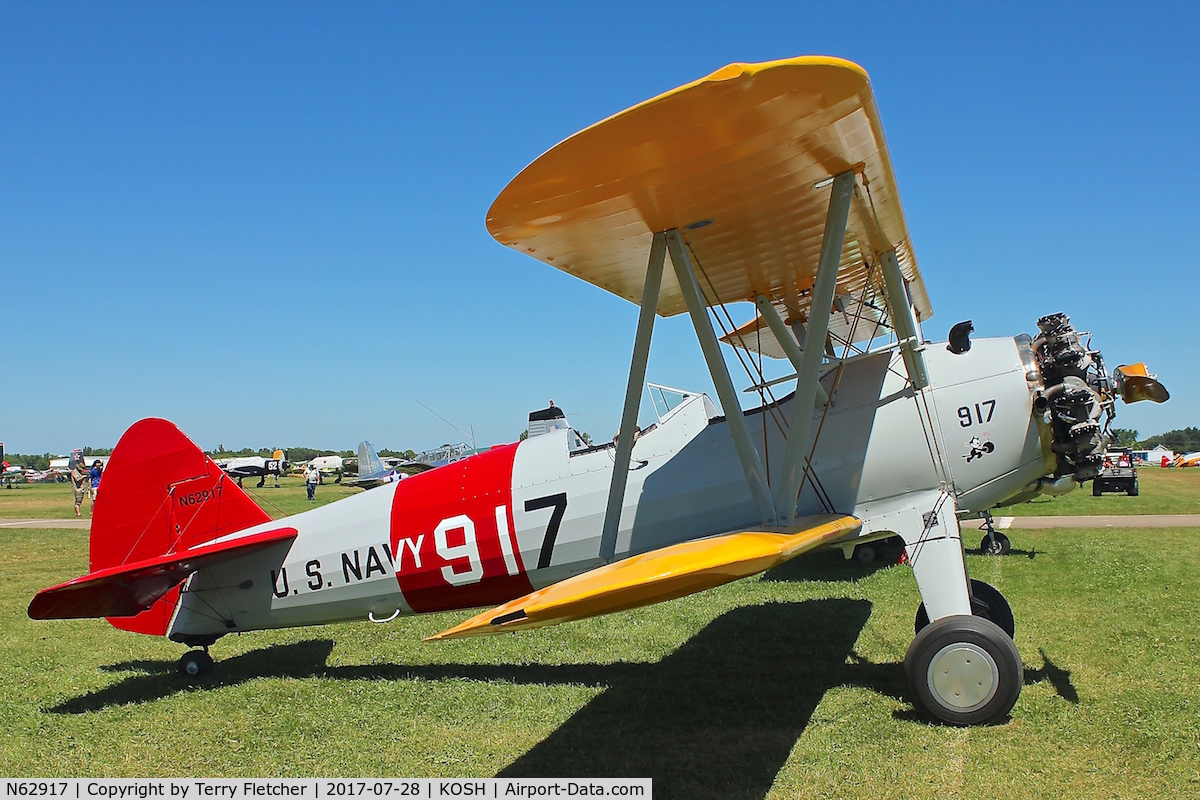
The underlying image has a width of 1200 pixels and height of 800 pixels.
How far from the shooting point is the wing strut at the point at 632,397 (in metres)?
4.82

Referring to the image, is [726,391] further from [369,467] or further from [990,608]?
[369,467]

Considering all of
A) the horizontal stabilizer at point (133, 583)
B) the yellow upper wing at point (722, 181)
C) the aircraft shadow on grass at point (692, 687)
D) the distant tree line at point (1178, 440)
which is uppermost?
the yellow upper wing at point (722, 181)

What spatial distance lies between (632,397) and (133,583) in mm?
4377

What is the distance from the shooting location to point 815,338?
14.7ft

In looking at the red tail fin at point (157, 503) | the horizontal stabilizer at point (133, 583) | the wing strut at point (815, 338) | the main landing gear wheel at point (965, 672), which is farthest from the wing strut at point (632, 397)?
the red tail fin at point (157, 503)

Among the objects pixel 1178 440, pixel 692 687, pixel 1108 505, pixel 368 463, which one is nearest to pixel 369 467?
pixel 368 463

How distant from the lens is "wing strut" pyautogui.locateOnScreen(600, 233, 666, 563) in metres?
4.82

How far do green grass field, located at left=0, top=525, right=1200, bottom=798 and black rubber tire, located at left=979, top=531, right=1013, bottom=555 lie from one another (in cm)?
231

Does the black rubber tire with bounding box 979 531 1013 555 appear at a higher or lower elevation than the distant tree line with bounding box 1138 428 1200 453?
higher

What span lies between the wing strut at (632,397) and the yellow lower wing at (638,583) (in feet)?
3.86

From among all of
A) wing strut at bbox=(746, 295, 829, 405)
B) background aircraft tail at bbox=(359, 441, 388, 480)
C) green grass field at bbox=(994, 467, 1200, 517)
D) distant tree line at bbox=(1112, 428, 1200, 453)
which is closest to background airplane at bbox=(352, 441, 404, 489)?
background aircraft tail at bbox=(359, 441, 388, 480)

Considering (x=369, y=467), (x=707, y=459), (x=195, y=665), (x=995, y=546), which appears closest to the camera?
(x=707, y=459)

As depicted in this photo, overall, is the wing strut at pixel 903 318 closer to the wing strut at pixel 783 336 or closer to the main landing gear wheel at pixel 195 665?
the wing strut at pixel 783 336
